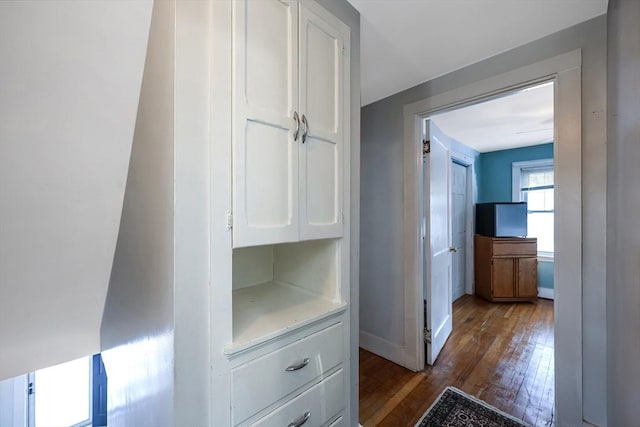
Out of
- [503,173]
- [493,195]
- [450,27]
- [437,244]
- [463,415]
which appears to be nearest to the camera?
[450,27]

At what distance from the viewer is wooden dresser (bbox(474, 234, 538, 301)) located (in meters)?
3.66

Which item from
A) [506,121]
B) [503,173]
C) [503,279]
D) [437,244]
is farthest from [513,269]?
[437,244]

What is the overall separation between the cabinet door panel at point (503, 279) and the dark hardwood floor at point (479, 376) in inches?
24.5

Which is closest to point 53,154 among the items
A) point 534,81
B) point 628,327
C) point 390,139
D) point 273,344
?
point 273,344

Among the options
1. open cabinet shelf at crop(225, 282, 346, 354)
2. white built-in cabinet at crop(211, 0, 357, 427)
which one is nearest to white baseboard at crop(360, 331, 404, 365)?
white built-in cabinet at crop(211, 0, 357, 427)

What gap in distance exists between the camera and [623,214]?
1052 millimetres

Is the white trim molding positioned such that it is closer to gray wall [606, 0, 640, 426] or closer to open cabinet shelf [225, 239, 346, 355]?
gray wall [606, 0, 640, 426]

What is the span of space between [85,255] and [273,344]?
1360mm

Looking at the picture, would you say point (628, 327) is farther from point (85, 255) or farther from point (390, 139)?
point (85, 255)

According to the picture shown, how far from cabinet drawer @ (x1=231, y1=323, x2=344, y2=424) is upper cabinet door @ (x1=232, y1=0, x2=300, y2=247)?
44 centimetres

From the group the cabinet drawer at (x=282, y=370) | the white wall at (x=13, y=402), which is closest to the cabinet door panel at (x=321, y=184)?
the cabinet drawer at (x=282, y=370)

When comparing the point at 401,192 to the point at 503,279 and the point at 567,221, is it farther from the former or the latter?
the point at 503,279

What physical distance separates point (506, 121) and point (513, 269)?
2047 mm

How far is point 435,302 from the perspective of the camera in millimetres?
2281
